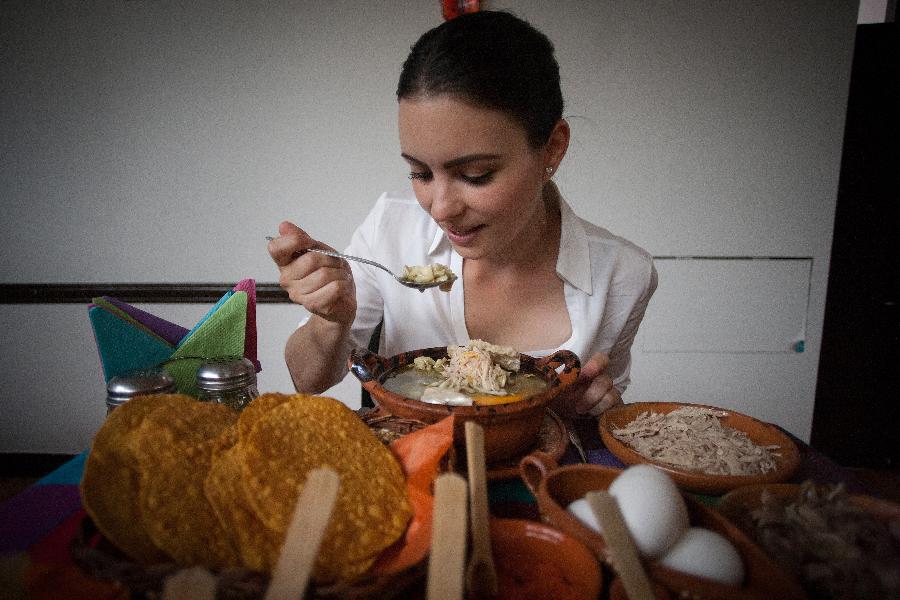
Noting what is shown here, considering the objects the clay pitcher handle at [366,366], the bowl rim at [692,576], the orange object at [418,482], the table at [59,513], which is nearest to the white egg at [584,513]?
the bowl rim at [692,576]

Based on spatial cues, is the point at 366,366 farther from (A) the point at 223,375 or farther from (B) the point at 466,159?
Result: (B) the point at 466,159

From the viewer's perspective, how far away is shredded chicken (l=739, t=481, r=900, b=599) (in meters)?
0.64

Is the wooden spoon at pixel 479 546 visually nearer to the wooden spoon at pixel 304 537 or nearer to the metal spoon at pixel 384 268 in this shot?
the wooden spoon at pixel 304 537

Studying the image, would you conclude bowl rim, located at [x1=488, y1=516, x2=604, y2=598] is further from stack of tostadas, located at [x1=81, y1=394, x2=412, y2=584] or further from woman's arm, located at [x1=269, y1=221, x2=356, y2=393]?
woman's arm, located at [x1=269, y1=221, x2=356, y2=393]

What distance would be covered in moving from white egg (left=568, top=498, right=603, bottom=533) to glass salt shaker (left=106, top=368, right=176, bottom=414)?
89 cm

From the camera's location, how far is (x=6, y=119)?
3014 mm

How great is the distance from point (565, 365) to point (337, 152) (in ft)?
8.08

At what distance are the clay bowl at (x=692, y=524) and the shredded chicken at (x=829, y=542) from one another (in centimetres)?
7

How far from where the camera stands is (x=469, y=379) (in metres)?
1.17

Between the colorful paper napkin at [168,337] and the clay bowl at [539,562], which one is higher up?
the colorful paper napkin at [168,337]

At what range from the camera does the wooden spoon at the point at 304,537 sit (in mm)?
554

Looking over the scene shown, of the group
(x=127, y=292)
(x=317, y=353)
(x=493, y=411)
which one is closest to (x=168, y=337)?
(x=317, y=353)

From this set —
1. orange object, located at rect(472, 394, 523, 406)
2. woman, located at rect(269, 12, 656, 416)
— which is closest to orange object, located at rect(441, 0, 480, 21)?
woman, located at rect(269, 12, 656, 416)

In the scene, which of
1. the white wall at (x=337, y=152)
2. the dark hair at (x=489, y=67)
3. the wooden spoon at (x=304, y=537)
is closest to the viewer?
the wooden spoon at (x=304, y=537)
